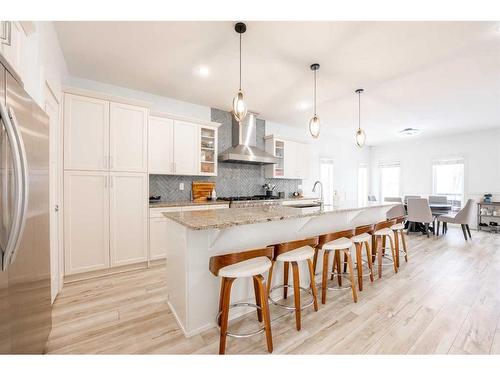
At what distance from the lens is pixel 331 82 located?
3.23m

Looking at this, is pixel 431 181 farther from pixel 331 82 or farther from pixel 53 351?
pixel 53 351

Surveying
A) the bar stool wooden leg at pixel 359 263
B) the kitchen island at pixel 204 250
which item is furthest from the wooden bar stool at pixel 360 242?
the kitchen island at pixel 204 250

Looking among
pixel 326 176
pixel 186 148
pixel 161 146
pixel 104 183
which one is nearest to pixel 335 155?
pixel 326 176

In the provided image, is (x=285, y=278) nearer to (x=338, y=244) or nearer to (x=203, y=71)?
(x=338, y=244)

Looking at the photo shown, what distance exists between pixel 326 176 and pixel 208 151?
4102mm

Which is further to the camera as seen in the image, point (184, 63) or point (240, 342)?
point (184, 63)

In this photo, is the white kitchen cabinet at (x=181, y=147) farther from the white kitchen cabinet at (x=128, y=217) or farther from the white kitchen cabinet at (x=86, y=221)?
the white kitchen cabinet at (x=86, y=221)

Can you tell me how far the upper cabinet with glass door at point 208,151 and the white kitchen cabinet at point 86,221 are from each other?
1.57 meters

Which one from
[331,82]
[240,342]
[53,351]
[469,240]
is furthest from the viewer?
[469,240]

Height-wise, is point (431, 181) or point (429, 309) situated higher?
point (431, 181)

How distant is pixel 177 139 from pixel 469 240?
6.20 meters

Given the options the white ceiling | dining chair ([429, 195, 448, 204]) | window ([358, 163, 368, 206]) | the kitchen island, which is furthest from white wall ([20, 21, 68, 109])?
window ([358, 163, 368, 206])

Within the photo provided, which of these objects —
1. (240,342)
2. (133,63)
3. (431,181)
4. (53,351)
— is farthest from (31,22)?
(431,181)
